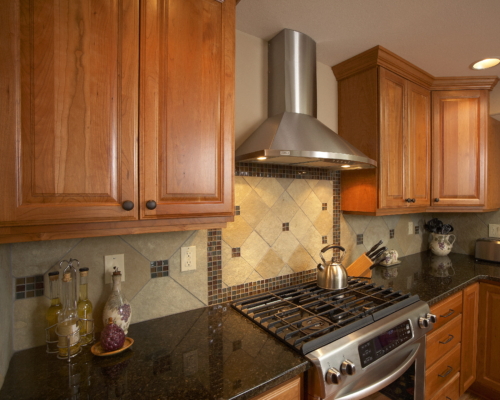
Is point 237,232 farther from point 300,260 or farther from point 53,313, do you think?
point 53,313

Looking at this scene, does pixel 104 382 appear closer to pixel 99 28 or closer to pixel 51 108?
pixel 51 108

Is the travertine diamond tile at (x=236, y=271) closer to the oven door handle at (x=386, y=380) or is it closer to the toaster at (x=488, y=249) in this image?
the oven door handle at (x=386, y=380)

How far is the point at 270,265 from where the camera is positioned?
1.75 m

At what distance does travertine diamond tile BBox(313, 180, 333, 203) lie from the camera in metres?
1.97

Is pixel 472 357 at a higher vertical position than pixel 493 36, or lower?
lower

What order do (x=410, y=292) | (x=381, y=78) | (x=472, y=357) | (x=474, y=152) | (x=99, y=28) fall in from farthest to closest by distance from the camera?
(x=474, y=152)
(x=472, y=357)
(x=381, y=78)
(x=410, y=292)
(x=99, y=28)


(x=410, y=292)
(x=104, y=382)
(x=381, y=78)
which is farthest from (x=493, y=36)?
(x=104, y=382)

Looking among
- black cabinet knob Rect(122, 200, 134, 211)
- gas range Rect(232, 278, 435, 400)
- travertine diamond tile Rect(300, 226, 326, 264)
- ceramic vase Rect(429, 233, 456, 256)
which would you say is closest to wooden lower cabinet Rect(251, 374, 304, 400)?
gas range Rect(232, 278, 435, 400)

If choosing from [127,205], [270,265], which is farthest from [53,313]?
[270,265]

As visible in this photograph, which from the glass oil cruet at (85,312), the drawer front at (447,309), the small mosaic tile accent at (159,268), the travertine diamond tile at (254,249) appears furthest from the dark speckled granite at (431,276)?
the glass oil cruet at (85,312)

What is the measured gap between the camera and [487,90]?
232 centimetres

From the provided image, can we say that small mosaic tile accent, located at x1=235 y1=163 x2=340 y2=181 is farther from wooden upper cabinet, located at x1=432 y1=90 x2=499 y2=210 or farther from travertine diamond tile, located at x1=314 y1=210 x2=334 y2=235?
wooden upper cabinet, located at x1=432 y1=90 x2=499 y2=210

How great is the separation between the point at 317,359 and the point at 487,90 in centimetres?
260

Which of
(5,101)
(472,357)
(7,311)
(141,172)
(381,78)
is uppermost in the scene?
(381,78)
